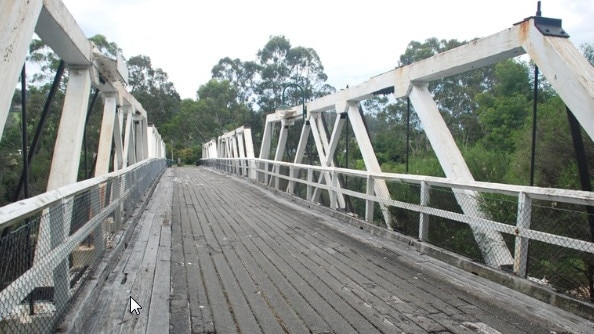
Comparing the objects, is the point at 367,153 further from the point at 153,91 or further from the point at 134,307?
the point at 153,91

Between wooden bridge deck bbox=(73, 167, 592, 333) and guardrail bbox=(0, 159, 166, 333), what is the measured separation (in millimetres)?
354

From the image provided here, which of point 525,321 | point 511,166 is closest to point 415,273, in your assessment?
point 525,321

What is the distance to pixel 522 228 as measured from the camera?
4391 mm

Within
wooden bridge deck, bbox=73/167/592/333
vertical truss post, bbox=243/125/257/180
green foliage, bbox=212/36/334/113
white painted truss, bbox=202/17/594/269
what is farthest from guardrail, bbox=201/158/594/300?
green foliage, bbox=212/36/334/113

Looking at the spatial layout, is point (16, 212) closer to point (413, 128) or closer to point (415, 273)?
point (415, 273)

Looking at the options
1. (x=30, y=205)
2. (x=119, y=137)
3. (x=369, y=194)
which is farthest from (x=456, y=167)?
(x=119, y=137)

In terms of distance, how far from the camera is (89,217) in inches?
178

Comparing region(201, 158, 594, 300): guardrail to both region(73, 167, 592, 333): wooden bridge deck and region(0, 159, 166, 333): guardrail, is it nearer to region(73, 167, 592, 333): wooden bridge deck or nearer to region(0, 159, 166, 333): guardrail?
region(73, 167, 592, 333): wooden bridge deck

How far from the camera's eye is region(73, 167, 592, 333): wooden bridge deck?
11.9ft

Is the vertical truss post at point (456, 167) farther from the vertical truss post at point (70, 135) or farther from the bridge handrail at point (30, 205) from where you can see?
the vertical truss post at point (70, 135)

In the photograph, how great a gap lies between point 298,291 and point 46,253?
2.30 m

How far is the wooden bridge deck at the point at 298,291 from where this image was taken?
11.9 feet

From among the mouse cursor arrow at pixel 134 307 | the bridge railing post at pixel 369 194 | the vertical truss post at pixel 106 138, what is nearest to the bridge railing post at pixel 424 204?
the bridge railing post at pixel 369 194

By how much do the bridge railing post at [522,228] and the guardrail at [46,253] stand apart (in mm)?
4040
